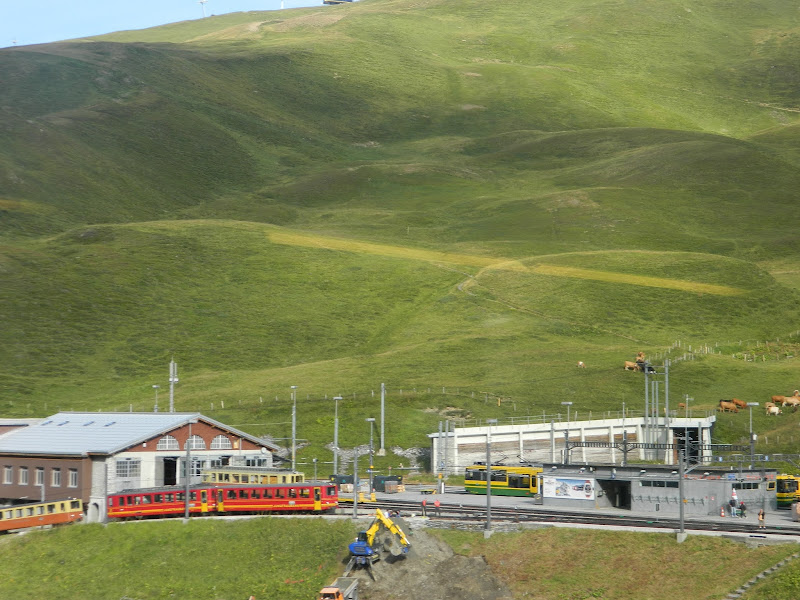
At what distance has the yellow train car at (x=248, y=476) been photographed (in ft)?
255

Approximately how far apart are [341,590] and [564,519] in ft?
54.6

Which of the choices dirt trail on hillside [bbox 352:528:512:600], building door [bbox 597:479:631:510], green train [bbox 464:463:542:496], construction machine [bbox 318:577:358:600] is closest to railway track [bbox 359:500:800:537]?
building door [bbox 597:479:631:510]

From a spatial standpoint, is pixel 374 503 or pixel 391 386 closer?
pixel 374 503

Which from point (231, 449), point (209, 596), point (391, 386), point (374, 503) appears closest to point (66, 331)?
point (391, 386)

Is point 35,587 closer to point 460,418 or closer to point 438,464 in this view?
point 438,464

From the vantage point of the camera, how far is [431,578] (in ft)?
203

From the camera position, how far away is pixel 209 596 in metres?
63.1

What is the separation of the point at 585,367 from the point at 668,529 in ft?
198

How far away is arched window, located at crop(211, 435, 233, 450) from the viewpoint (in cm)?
8788

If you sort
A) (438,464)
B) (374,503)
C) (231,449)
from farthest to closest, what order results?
(438,464)
(231,449)
(374,503)

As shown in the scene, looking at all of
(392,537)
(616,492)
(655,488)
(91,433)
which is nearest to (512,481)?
(616,492)

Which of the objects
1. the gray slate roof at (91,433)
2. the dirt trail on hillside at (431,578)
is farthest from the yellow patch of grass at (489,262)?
the dirt trail on hillside at (431,578)

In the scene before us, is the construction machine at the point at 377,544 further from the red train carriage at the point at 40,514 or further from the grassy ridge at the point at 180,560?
the red train carriage at the point at 40,514

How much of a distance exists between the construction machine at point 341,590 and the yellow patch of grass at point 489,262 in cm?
10702
